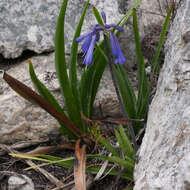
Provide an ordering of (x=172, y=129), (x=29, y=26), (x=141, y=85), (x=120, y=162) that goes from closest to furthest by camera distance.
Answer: (x=172, y=129) → (x=120, y=162) → (x=141, y=85) → (x=29, y=26)

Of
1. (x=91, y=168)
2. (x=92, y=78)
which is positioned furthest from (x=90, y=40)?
(x=91, y=168)

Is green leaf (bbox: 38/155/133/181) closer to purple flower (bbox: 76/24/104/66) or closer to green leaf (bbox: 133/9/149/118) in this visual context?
green leaf (bbox: 133/9/149/118)

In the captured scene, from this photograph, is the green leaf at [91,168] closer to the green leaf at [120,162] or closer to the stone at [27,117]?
the green leaf at [120,162]

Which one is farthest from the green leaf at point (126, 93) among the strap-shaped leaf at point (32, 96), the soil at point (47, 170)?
the strap-shaped leaf at point (32, 96)

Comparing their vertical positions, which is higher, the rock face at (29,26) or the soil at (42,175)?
the rock face at (29,26)

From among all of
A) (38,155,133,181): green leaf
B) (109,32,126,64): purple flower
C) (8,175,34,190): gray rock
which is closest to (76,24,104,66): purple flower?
(109,32,126,64): purple flower

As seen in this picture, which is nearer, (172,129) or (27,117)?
(172,129)

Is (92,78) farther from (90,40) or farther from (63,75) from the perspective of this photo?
(90,40)
